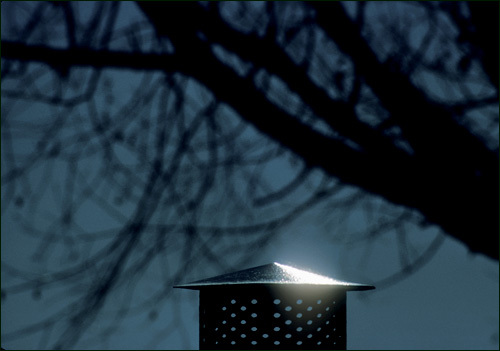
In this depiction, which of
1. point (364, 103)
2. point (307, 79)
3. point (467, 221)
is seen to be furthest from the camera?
point (364, 103)

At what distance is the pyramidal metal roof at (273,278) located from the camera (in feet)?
9.37

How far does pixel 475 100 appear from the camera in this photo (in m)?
3.12

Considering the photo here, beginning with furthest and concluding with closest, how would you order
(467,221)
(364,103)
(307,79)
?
(364,103) < (307,79) < (467,221)

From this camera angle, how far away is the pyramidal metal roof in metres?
2.86

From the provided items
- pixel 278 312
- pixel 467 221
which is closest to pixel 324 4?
pixel 467 221

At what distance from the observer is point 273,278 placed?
113 inches

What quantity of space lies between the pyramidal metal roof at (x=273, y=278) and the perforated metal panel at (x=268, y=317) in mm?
39

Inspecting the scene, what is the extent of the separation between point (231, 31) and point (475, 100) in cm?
125

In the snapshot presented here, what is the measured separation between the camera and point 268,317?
2877 millimetres

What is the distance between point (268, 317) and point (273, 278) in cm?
18

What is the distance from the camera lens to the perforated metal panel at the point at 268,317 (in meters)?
2.88

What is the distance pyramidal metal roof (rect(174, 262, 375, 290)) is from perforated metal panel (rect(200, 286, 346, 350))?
0.13 ft

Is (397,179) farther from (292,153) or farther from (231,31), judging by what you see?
(231,31)

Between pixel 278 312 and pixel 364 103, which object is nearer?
pixel 278 312
